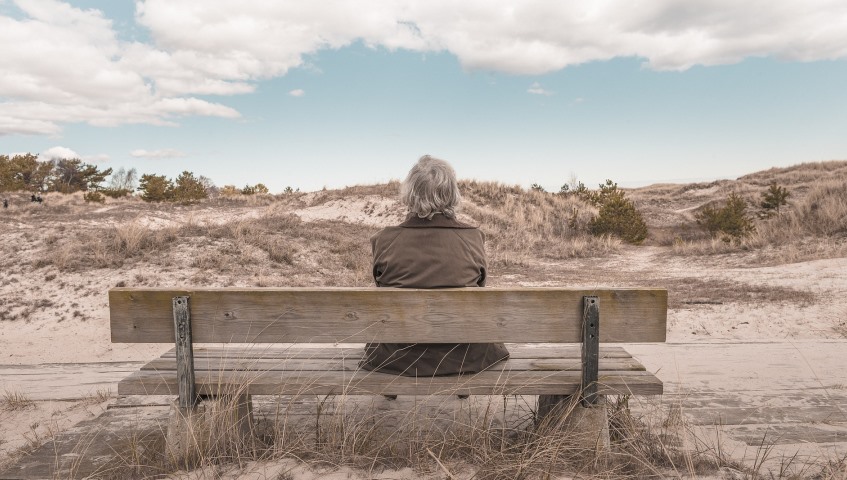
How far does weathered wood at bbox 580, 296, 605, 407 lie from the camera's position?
2.71 m

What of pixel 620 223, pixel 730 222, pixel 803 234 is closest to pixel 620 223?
pixel 620 223

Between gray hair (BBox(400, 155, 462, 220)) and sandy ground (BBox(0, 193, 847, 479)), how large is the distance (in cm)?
138

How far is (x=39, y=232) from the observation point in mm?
11320

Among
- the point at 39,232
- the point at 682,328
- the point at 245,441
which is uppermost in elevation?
the point at 39,232

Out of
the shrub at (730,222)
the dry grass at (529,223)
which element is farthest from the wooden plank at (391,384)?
the shrub at (730,222)

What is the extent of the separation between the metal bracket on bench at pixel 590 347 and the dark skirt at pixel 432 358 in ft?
1.81

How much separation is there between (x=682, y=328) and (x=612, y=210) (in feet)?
42.7

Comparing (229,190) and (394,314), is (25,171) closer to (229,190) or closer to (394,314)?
(229,190)

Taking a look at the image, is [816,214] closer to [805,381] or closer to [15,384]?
[805,381]

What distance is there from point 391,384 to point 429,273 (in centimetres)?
61

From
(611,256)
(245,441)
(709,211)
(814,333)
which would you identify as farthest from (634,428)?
(709,211)

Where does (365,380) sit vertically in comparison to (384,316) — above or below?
below

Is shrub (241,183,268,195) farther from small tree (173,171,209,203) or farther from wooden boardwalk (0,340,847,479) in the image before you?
wooden boardwalk (0,340,847,479)

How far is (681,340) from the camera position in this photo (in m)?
6.86
